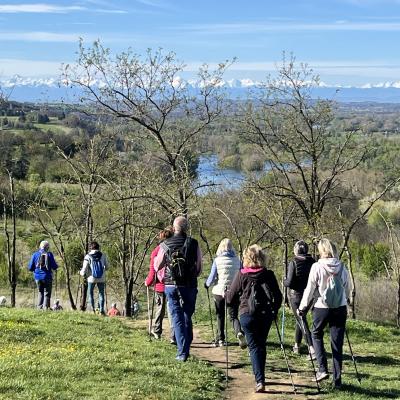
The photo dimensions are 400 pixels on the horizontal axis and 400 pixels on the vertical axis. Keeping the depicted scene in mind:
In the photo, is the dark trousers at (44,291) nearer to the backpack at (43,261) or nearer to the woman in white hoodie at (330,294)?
the backpack at (43,261)

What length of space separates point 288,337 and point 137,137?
6686 millimetres

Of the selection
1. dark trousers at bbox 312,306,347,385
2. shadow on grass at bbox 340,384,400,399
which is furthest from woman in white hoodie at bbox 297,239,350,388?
shadow on grass at bbox 340,384,400,399

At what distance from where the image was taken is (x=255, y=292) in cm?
809

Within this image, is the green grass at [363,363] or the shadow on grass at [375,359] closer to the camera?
the green grass at [363,363]

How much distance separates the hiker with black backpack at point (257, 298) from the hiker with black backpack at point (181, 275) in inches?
49.8

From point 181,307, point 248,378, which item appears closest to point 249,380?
point 248,378

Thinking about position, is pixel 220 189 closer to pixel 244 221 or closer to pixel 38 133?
pixel 244 221

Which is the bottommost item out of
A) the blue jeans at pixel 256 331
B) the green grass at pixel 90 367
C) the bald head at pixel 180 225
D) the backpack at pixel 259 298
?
the green grass at pixel 90 367

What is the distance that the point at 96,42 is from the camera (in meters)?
15.0

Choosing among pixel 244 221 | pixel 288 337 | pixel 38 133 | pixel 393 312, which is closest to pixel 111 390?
pixel 288 337

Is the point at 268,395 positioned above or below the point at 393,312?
above

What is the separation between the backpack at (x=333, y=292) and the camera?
325 inches

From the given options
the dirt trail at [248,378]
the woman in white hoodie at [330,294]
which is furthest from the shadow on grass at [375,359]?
the woman in white hoodie at [330,294]

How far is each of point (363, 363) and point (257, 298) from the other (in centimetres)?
416
